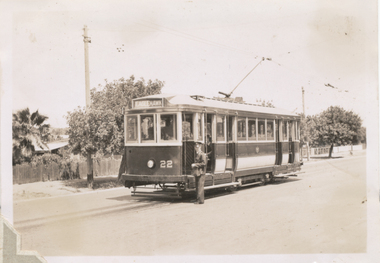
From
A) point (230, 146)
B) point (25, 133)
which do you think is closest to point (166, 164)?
point (230, 146)

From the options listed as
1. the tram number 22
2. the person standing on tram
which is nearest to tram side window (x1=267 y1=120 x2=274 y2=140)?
the person standing on tram

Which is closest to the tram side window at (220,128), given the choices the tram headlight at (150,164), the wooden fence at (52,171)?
the tram headlight at (150,164)

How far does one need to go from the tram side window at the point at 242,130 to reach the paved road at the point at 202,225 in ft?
8.36

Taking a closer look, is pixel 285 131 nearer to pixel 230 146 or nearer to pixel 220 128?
pixel 230 146

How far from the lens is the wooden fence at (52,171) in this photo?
11.5 meters

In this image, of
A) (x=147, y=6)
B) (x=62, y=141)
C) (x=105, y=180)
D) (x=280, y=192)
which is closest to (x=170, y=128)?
(x=147, y=6)

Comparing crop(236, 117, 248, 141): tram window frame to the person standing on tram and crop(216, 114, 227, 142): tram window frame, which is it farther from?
the person standing on tram

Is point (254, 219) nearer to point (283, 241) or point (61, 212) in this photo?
point (283, 241)

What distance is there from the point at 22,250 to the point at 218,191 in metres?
7.41

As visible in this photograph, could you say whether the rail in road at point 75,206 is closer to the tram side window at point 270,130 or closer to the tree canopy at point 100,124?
the tree canopy at point 100,124

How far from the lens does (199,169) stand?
11477 millimetres

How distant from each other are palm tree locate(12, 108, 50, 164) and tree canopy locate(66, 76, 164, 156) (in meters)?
1.18

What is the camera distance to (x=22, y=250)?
873cm

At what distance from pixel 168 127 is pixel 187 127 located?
0.58 m
